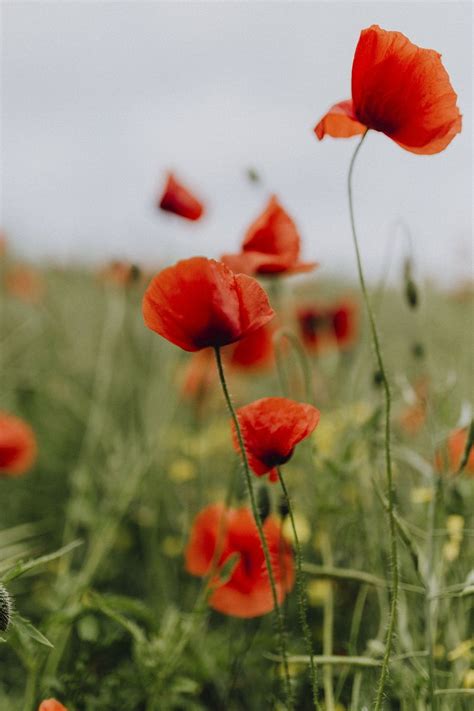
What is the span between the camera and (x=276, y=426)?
3.05ft

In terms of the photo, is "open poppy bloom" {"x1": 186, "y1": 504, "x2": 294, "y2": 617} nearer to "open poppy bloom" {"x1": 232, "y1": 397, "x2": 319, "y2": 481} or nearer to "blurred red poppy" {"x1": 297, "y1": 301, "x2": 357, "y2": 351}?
"open poppy bloom" {"x1": 232, "y1": 397, "x2": 319, "y2": 481}

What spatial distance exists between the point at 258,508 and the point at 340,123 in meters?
0.54

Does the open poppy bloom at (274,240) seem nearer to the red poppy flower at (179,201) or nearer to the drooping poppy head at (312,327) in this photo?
the red poppy flower at (179,201)

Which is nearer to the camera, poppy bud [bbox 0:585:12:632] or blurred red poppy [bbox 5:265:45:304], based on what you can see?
poppy bud [bbox 0:585:12:632]

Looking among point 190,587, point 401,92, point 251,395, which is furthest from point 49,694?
point 251,395

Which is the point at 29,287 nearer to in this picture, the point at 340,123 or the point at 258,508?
the point at 258,508

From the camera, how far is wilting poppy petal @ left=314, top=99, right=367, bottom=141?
975mm

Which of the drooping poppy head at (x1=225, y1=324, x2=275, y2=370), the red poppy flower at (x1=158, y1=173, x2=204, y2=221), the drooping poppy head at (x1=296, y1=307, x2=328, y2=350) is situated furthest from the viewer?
the drooping poppy head at (x1=296, y1=307, x2=328, y2=350)

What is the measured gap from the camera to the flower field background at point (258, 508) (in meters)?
0.93

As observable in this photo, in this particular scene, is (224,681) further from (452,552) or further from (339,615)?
(452,552)

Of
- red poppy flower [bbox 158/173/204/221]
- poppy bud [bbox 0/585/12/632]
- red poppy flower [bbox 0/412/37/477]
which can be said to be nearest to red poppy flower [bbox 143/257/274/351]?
poppy bud [bbox 0/585/12/632]

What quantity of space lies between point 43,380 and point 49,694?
75.5 inches

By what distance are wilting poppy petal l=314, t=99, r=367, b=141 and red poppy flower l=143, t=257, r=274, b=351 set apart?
0.76ft

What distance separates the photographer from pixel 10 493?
2602 millimetres
